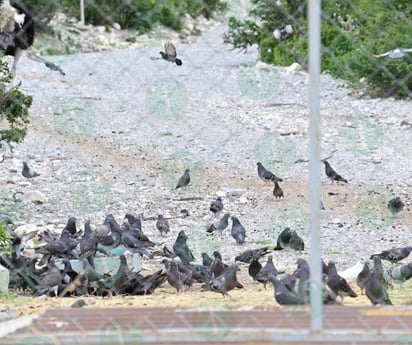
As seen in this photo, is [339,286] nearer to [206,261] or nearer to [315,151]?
[206,261]

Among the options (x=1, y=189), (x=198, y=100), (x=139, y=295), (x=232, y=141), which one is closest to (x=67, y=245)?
(x=139, y=295)

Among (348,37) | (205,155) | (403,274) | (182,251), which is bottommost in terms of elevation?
(403,274)

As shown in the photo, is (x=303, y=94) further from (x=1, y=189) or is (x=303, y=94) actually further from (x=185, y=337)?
(x=185, y=337)

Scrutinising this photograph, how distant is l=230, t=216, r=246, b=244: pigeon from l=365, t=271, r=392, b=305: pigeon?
2.62 meters

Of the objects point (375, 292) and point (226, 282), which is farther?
point (226, 282)

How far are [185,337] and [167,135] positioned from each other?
10.00 meters

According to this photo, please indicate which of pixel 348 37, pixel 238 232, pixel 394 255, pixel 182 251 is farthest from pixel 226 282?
pixel 348 37

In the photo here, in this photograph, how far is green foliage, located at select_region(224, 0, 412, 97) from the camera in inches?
329

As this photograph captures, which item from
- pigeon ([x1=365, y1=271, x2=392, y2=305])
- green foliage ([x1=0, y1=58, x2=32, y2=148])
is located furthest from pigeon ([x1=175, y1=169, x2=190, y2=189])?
pigeon ([x1=365, y1=271, x2=392, y2=305])

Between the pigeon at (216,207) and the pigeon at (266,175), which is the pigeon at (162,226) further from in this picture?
the pigeon at (266,175)

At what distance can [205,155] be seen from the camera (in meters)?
12.1

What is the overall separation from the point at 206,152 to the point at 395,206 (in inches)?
133

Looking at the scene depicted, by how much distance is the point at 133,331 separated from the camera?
332 centimetres

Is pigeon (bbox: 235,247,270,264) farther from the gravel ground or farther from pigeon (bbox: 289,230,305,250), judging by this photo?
pigeon (bbox: 289,230,305,250)
